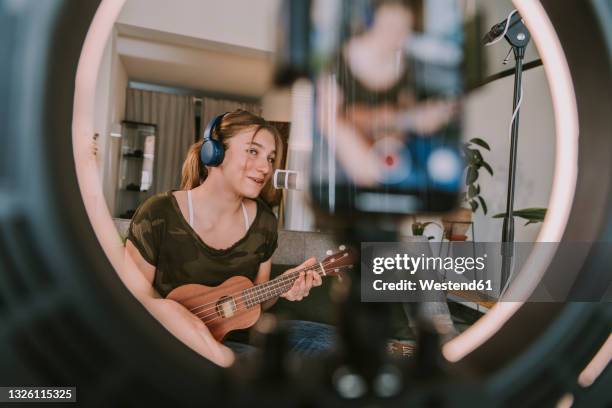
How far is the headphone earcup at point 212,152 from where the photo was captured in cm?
62

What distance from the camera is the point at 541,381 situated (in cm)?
29

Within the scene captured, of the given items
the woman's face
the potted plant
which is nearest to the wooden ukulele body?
the woman's face

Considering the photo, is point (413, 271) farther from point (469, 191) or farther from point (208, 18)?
point (208, 18)

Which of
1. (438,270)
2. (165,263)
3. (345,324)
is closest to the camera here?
(345,324)

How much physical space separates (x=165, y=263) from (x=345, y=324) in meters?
0.47

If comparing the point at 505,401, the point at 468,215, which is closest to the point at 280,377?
the point at 505,401

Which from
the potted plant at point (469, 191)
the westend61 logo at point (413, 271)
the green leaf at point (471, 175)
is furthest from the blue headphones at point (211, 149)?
the green leaf at point (471, 175)

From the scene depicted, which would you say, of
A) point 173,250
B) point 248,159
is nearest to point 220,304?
point 173,250

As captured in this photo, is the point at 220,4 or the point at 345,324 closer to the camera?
the point at 345,324

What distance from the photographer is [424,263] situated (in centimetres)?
36

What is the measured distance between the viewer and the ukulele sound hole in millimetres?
622

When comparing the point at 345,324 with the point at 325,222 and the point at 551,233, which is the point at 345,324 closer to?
the point at 325,222

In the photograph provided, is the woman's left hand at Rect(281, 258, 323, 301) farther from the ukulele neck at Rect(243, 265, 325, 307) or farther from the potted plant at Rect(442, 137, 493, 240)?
the potted plant at Rect(442, 137, 493, 240)

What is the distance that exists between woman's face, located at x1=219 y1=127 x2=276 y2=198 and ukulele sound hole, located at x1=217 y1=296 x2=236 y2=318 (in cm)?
19
